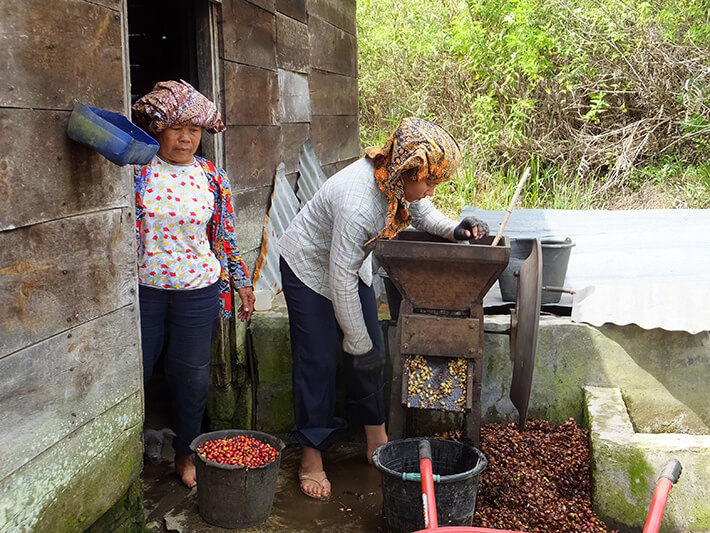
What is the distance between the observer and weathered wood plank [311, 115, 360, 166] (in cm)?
596

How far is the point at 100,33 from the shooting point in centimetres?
275

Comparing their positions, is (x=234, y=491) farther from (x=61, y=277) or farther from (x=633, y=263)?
(x=633, y=263)

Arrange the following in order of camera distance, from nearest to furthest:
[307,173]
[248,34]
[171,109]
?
[171,109] < [248,34] < [307,173]

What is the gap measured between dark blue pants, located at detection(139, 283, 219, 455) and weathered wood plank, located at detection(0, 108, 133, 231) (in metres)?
0.72

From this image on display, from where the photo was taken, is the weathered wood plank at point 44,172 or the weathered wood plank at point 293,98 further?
the weathered wood plank at point 293,98

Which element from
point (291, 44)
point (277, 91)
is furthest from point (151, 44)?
point (277, 91)

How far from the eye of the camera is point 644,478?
11.2 feet

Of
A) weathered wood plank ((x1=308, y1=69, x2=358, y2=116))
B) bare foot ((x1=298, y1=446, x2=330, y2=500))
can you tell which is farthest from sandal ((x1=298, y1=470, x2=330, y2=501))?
weathered wood plank ((x1=308, y1=69, x2=358, y2=116))

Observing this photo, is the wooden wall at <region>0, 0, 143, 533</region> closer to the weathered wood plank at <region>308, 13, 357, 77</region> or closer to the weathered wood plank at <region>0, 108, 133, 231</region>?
the weathered wood plank at <region>0, 108, 133, 231</region>

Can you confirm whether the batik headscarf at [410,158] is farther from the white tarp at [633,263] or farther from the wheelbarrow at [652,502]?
the white tarp at [633,263]

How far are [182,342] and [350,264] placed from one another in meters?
0.93

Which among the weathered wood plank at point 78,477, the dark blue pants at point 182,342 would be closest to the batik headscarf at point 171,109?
the dark blue pants at point 182,342

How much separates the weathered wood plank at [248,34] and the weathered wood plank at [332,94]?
95 cm

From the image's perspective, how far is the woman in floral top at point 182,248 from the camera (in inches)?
129
